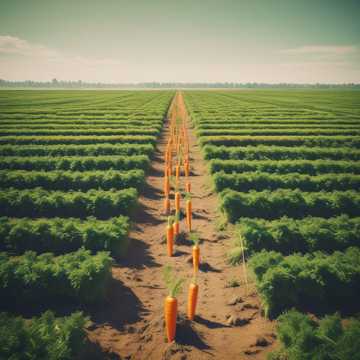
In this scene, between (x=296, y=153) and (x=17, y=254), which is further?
(x=296, y=153)

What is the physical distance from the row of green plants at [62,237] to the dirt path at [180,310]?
0.89 meters

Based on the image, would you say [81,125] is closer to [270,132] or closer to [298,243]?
[270,132]

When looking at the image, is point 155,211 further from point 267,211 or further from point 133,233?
point 267,211

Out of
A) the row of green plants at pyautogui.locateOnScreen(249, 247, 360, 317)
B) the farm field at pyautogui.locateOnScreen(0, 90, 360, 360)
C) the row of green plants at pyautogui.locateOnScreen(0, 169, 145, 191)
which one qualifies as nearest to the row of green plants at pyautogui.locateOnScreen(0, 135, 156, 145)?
the farm field at pyautogui.locateOnScreen(0, 90, 360, 360)

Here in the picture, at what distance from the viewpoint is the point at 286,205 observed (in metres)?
12.2

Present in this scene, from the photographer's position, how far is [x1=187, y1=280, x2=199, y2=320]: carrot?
6.31 metres

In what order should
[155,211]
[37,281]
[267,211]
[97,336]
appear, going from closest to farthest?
[97,336]
[37,281]
[267,211]
[155,211]

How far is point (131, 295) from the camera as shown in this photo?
7793mm

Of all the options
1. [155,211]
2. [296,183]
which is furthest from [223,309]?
[296,183]

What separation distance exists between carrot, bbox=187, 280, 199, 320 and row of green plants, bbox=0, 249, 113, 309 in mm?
2304

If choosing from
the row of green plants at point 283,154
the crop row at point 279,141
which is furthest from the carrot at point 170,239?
the crop row at point 279,141

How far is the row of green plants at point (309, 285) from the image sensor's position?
23.1ft

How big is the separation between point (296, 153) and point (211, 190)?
8.69 m

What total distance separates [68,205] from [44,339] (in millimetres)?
7648
